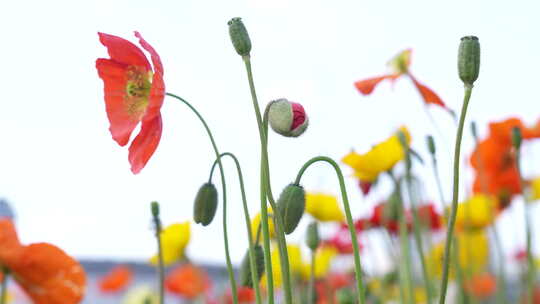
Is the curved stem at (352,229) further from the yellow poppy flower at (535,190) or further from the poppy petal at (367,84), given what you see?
the yellow poppy flower at (535,190)

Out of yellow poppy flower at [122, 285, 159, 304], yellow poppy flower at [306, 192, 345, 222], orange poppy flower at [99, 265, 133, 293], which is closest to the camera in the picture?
yellow poppy flower at [306, 192, 345, 222]

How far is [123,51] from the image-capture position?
923 mm

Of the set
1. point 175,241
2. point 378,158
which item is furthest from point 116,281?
point 378,158

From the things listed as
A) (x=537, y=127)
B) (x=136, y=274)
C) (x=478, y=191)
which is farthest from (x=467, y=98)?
(x=136, y=274)

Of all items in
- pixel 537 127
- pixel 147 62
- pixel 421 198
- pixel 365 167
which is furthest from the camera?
pixel 421 198

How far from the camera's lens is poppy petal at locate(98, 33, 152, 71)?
0.90 meters

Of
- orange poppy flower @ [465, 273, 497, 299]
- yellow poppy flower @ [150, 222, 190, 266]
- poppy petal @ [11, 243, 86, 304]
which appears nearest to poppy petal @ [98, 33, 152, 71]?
poppy petal @ [11, 243, 86, 304]

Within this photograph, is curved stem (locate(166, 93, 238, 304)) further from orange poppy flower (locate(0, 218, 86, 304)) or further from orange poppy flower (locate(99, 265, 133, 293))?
orange poppy flower (locate(99, 265, 133, 293))

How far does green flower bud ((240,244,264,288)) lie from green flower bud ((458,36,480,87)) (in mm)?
305

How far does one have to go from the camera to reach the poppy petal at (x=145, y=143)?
85 centimetres

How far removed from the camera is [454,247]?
1.32m

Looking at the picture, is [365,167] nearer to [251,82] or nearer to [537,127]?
[537,127]

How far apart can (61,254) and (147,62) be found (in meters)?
0.32

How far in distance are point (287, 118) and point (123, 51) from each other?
0.25 m
